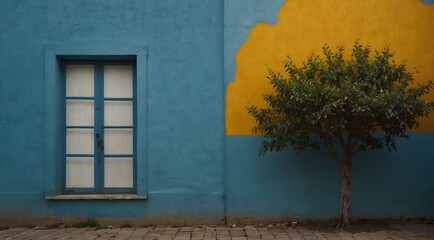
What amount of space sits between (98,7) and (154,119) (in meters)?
1.93

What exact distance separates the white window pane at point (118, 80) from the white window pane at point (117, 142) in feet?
1.94

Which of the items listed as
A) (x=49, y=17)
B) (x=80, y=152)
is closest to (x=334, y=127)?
(x=80, y=152)

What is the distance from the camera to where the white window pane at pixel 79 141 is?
23.6 ft

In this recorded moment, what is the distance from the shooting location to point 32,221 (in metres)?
6.85

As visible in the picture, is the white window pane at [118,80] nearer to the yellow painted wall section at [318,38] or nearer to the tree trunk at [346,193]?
the yellow painted wall section at [318,38]

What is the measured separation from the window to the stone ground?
2.75 feet

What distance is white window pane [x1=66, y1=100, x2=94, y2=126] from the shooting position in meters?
7.20

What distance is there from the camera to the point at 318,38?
692cm

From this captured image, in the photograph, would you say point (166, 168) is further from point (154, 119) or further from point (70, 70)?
point (70, 70)

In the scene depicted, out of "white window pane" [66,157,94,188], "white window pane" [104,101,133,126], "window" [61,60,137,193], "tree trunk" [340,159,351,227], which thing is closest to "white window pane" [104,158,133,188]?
"window" [61,60,137,193]

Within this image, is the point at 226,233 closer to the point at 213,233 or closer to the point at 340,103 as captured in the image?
the point at 213,233

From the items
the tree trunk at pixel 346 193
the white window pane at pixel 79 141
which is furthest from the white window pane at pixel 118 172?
the tree trunk at pixel 346 193

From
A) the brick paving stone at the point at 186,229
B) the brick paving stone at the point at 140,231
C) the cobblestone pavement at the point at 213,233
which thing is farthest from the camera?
the brick paving stone at the point at 186,229

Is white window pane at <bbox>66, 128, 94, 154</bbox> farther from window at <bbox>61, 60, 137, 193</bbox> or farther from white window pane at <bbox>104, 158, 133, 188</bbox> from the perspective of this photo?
white window pane at <bbox>104, 158, 133, 188</bbox>
